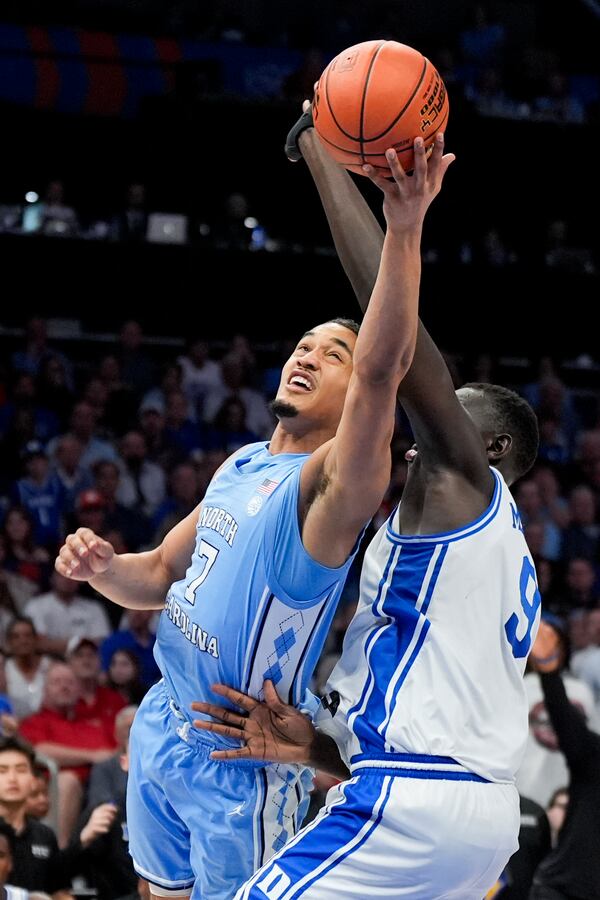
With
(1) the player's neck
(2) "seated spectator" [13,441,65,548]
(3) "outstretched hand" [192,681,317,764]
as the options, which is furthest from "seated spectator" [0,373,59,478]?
(3) "outstretched hand" [192,681,317,764]

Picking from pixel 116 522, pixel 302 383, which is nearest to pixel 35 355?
pixel 116 522

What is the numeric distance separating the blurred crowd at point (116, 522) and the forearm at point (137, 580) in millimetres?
2540

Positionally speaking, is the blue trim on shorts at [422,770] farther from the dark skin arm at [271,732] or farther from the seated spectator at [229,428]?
the seated spectator at [229,428]

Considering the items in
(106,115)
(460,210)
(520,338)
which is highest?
(106,115)

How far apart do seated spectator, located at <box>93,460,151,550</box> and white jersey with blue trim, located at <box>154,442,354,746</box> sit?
6.24 meters

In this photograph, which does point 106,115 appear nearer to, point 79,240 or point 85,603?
point 79,240

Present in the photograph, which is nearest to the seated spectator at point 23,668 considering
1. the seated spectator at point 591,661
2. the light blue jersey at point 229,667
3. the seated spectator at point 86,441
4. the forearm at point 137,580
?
the seated spectator at point 86,441

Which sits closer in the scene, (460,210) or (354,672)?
(354,672)

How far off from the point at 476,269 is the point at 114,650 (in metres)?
6.77

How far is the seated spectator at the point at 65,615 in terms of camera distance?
9.38 metres

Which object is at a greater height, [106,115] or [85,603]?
[106,115]

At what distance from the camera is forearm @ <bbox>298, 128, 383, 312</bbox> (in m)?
3.56

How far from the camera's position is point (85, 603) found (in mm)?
9609

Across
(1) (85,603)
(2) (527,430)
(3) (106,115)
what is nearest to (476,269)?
(3) (106,115)
